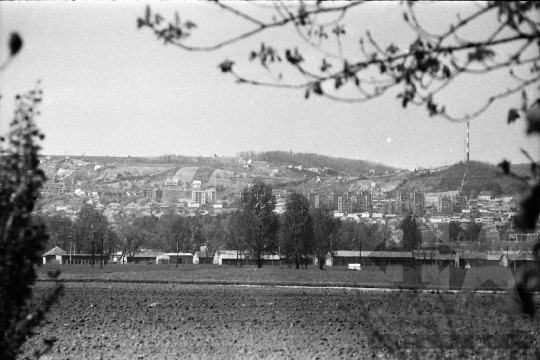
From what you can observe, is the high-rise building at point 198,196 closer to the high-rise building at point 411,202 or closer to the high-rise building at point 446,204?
the high-rise building at point 411,202

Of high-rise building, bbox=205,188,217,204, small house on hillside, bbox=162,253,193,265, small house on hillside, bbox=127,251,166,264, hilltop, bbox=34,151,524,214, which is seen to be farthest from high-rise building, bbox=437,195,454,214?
high-rise building, bbox=205,188,217,204

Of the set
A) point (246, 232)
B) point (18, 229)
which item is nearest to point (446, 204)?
point (246, 232)

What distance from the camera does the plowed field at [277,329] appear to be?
10039 mm

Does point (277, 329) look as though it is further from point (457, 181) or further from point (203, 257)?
point (203, 257)

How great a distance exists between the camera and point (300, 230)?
243 ft

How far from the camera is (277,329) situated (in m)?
13.1

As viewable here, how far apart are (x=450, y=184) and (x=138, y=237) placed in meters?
47.3

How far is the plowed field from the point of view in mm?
10039

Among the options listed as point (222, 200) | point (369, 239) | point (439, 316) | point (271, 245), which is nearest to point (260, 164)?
point (222, 200)

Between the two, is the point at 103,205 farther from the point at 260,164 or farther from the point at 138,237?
the point at 138,237

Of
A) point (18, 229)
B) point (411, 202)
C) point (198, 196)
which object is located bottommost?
point (411, 202)

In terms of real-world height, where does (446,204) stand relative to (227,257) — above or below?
above

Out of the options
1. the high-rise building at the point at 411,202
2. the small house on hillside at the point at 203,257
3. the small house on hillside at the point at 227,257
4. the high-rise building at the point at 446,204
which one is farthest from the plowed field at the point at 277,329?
the small house on hillside at the point at 203,257

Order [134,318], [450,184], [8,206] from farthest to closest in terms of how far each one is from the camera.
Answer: [450,184] < [134,318] < [8,206]
